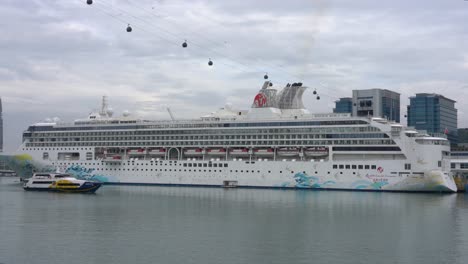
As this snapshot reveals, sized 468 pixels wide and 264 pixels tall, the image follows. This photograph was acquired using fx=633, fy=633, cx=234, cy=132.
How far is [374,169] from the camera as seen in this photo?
211 feet

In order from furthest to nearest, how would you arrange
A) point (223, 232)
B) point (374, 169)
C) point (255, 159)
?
point (255, 159)
point (374, 169)
point (223, 232)

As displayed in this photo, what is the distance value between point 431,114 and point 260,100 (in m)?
121

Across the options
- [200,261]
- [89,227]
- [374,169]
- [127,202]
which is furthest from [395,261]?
[374,169]

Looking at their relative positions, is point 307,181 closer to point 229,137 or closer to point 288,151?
point 288,151

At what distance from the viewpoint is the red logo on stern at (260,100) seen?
244ft

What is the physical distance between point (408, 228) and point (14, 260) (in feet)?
68.7

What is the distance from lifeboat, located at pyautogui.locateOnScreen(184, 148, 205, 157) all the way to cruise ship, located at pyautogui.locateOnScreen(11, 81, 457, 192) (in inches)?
5.2

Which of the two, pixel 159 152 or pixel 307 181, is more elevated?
pixel 159 152

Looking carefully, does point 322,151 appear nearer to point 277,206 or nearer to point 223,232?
point 277,206

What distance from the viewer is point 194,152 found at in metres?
75.4

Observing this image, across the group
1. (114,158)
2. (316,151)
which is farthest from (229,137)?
(114,158)

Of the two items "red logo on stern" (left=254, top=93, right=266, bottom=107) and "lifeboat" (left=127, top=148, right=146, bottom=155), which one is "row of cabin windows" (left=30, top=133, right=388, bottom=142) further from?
"red logo on stern" (left=254, top=93, right=266, bottom=107)

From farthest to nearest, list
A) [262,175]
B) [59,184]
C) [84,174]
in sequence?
[84,174]
[262,175]
[59,184]

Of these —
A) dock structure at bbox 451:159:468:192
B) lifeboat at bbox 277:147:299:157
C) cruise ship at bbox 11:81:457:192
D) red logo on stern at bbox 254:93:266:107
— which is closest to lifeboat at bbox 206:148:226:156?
cruise ship at bbox 11:81:457:192
